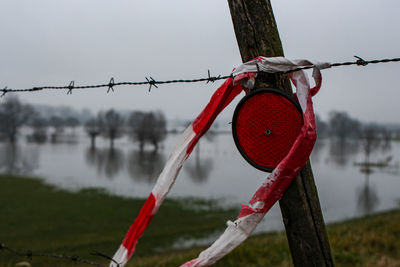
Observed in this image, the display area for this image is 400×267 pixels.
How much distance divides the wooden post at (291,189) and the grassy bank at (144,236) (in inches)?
225

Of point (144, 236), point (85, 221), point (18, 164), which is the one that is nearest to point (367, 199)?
point (144, 236)

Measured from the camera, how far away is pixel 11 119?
318 ft

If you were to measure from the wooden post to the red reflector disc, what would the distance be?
4.6 inches

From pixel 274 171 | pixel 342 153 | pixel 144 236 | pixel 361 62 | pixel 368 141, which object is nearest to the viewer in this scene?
pixel 274 171

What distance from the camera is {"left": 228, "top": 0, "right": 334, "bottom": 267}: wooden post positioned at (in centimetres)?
172

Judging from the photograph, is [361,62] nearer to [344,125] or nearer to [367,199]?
[367,199]

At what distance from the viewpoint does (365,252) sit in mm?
7613

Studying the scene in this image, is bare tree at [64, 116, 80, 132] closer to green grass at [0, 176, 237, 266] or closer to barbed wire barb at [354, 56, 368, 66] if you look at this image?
Answer: green grass at [0, 176, 237, 266]

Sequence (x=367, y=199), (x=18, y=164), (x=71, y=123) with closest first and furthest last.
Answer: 1. (x=367, y=199)
2. (x=18, y=164)
3. (x=71, y=123)

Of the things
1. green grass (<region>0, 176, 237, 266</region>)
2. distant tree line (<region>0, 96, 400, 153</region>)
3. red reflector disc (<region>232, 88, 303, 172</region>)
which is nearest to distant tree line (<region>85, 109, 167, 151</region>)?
distant tree line (<region>0, 96, 400, 153</region>)

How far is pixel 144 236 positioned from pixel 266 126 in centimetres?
1403

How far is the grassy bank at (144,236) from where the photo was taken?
25.4ft

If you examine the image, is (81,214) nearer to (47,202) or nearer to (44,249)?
(47,202)

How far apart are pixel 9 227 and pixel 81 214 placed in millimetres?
3860
